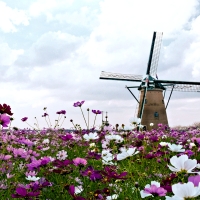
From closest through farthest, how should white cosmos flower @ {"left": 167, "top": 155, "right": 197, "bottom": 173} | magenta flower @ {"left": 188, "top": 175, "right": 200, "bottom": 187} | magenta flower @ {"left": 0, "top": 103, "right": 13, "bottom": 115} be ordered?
magenta flower @ {"left": 188, "top": 175, "right": 200, "bottom": 187} → white cosmos flower @ {"left": 167, "top": 155, "right": 197, "bottom": 173} → magenta flower @ {"left": 0, "top": 103, "right": 13, "bottom": 115}

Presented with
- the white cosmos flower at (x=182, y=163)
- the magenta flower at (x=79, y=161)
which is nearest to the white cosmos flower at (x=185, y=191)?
the white cosmos flower at (x=182, y=163)

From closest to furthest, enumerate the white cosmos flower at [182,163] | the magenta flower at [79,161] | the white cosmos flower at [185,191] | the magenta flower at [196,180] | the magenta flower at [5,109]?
the white cosmos flower at [185,191] → the magenta flower at [196,180] → the white cosmos flower at [182,163] → the magenta flower at [79,161] → the magenta flower at [5,109]

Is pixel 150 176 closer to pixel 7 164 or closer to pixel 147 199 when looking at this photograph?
pixel 147 199

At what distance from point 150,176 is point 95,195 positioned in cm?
170

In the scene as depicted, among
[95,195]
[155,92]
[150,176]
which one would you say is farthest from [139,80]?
[95,195]

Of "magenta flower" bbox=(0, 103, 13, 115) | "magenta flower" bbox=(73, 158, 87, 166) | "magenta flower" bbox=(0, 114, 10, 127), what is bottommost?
"magenta flower" bbox=(73, 158, 87, 166)

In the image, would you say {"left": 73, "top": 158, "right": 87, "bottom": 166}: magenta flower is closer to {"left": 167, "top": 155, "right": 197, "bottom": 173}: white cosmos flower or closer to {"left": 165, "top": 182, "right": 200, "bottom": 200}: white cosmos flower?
{"left": 167, "top": 155, "right": 197, "bottom": 173}: white cosmos flower

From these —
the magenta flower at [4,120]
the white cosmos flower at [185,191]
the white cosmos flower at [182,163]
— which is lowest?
the white cosmos flower at [185,191]

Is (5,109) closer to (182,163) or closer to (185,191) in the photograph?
(182,163)

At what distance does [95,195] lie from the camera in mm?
2191

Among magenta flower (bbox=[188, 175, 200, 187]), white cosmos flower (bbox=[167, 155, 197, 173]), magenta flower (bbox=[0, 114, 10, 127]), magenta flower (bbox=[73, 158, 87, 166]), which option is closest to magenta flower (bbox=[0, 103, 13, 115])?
magenta flower (bbox=[0, 114, 10, 127])

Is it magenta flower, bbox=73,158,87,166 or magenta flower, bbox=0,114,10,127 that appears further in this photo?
magenta flower, bbox=0,114,10,127

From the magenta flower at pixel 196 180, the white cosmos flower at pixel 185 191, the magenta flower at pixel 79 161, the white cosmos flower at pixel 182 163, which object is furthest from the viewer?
the magenta flower at pixel 79 161

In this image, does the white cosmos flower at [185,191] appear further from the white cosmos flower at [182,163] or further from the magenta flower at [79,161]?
the magenta flower at [79,161]
